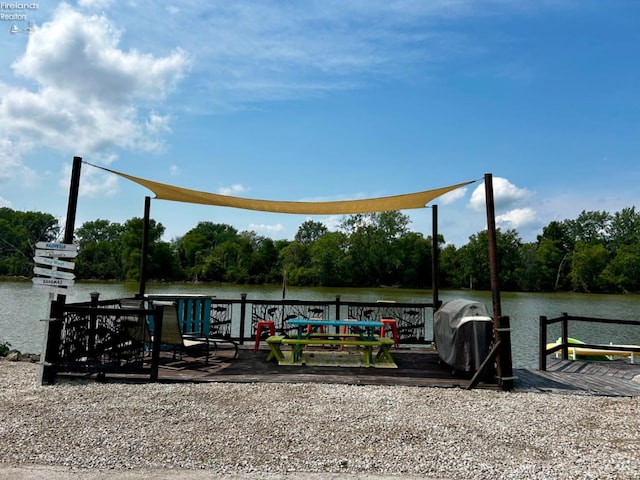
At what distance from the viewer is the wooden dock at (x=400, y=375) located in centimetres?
548

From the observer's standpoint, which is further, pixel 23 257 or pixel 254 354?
pixel 23 257

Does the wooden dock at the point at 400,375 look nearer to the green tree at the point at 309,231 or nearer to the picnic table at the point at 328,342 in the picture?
the picnic table at the point at 328,342

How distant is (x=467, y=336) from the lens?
5797mm

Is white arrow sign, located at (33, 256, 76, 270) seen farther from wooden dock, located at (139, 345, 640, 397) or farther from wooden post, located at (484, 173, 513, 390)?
wooden post, located at (484, 173, 513, 390)

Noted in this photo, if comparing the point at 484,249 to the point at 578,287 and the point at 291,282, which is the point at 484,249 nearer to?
the point at 578,287

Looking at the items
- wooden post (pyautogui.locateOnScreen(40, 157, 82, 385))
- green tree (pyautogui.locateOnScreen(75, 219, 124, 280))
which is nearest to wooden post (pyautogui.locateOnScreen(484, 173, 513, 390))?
wooden post (pyautogui.locateOnScreen(40, 157, 82, 385))

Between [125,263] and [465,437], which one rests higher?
[125,263]

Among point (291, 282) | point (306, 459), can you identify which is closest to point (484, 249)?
point (291, 282)

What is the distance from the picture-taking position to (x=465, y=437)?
12.3 ft

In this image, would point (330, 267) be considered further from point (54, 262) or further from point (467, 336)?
point (54, 262)

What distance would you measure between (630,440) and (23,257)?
60.1 m

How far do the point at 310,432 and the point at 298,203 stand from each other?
4.45 meters

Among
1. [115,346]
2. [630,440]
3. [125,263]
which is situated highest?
[125,263]

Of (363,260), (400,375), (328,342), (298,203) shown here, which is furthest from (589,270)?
(328,342)
